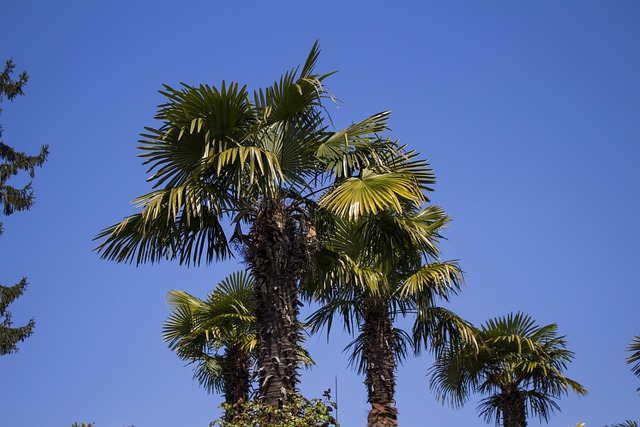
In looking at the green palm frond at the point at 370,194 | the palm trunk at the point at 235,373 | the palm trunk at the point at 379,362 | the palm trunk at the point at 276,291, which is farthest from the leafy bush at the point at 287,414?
the palm trunk at the point at 235,373

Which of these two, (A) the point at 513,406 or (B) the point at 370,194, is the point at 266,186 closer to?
(B) the point at 370,194

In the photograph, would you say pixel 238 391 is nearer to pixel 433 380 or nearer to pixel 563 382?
pixel 433 380

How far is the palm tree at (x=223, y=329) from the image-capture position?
20078 millimetres

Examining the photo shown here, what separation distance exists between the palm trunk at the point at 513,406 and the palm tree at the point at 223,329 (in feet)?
19.8

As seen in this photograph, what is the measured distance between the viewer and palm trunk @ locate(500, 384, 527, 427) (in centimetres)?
2102

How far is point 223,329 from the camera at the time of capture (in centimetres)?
2019

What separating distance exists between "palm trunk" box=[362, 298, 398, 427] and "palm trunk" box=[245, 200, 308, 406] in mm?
5232

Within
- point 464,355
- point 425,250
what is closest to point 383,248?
point 425,250

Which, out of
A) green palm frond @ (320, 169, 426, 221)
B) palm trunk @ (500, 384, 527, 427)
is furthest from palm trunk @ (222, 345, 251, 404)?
green palm frond @ (320, 169, 426, 221)

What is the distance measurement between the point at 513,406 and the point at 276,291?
35.4 ft

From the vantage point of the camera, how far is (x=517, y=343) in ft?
67.6

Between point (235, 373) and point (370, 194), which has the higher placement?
point (235, 373)

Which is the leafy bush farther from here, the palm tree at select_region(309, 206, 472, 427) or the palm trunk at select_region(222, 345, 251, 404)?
the palm trunk at select_region(222, 345, 251, 404)

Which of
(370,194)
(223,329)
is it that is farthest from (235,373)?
(370,194)
